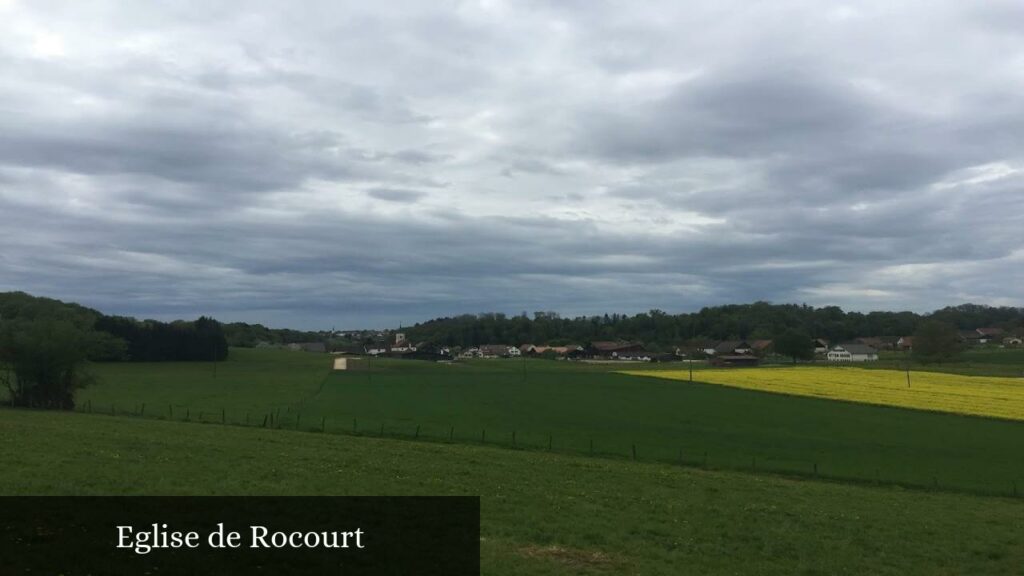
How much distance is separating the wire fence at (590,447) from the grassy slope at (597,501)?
123 inches

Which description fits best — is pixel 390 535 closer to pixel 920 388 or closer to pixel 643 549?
pixel 643 549

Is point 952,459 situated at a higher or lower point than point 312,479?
lower

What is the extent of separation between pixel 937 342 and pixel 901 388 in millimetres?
55660

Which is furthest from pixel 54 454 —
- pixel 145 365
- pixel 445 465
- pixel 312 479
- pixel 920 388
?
pixel 145 365

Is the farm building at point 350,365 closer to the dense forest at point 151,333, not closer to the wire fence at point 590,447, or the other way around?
the dense forest at point 151,333

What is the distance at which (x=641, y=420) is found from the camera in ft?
186

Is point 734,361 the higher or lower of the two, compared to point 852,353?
lower

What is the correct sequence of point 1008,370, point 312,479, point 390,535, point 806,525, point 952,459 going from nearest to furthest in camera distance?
point 390,535, point 806,525, point 312,479, point 952,459, point 1008,370

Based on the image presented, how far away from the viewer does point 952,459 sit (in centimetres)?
3984

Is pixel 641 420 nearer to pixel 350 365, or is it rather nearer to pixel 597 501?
pixel 597 501

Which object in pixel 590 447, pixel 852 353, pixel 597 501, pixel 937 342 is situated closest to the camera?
pixel 597 501

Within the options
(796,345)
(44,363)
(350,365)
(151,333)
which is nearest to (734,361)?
(796,345)

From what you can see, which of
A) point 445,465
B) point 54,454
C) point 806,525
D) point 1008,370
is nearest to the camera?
point 806,525

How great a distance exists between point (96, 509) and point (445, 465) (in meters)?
12.4
